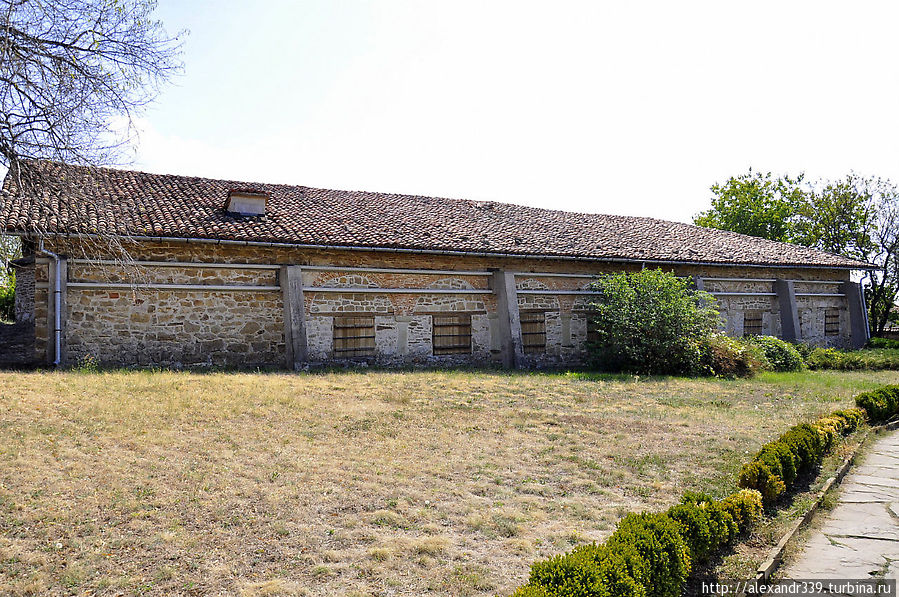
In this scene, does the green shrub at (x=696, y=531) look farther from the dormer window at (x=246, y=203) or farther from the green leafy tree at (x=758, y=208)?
the green leafy tree at (x=758, y=208)

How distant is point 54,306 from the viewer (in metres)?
11.7

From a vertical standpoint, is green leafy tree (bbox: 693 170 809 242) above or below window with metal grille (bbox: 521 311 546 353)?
above

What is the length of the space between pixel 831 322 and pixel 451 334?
15.1 m

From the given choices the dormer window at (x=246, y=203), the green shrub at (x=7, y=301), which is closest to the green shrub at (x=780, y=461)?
the dormer window at (x=246, y=203)

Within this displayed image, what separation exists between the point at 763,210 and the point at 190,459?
35579 millimetres

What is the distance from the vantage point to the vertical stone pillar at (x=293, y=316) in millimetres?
13141

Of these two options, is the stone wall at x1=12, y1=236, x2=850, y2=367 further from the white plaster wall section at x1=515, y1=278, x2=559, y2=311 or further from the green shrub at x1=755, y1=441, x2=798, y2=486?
the green shrub at x1=755, y1=441, x2=798, y2=486

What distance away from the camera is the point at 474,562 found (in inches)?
166

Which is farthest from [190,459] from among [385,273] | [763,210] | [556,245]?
[763,210]

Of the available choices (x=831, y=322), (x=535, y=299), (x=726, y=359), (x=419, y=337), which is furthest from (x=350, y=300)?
(x=831, y=322)

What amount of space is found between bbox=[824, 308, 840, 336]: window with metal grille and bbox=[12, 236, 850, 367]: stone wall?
9284 mm

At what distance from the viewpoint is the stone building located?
12.2 meters

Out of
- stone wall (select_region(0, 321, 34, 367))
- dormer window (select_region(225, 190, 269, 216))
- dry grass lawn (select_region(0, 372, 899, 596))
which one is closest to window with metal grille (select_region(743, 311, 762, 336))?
dry grass lawn (select_region(0, 372, 899, 596))

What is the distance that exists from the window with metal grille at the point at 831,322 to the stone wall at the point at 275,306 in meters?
9.28
